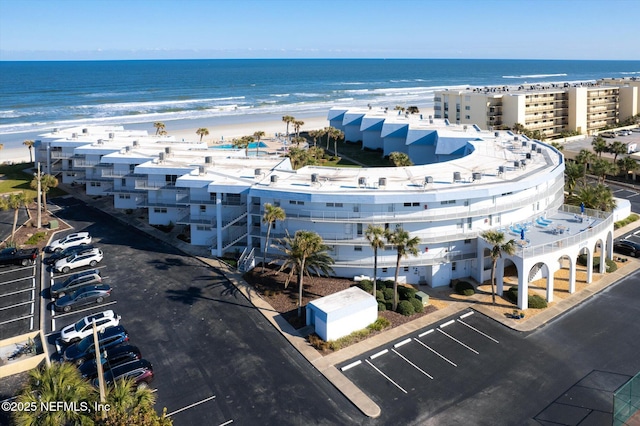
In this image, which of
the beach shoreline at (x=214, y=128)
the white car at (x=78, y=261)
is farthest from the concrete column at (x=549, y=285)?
the beach shoreline at (x=214, y=128)

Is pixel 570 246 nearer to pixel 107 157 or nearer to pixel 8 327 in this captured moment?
pixel 8 327

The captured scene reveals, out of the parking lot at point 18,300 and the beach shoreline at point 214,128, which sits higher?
the beach shoreline at point 214,128

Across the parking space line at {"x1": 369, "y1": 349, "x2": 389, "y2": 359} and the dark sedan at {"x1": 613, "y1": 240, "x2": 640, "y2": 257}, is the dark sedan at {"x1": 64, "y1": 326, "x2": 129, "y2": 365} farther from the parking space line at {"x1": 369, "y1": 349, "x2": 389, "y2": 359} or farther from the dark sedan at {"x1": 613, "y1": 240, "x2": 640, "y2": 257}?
the dark sedan at {"x1": 613, "y1": 240, "x2": 640, "y2": 257}

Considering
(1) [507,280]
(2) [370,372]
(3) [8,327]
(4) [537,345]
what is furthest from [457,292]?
(3) [8,327]

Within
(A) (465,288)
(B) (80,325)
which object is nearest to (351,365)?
(A) (465,288)

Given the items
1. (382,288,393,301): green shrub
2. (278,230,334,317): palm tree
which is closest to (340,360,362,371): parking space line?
(278,230,334,317): palm tree

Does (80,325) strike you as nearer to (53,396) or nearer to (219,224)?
(53,396)

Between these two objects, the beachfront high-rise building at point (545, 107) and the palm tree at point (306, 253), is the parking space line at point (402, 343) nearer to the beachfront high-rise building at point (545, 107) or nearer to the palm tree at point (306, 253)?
the palm tree at point (306, 253)
